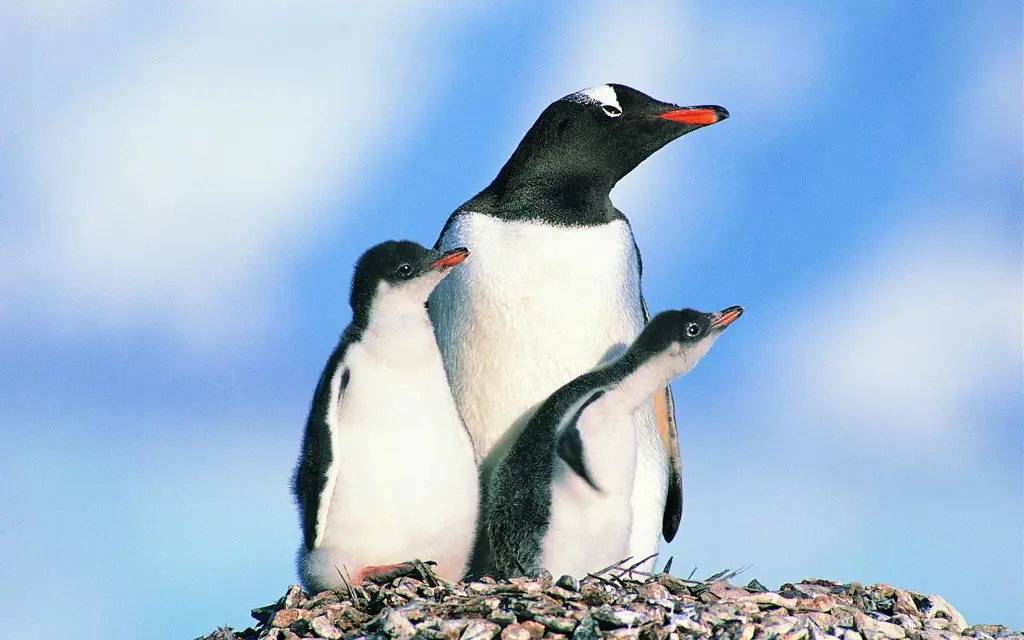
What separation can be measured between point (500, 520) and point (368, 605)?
58 centimetres

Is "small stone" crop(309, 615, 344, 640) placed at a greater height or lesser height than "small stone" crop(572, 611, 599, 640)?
greater

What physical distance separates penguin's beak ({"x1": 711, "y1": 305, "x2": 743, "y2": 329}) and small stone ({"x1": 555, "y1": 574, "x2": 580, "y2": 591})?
3.57 ft

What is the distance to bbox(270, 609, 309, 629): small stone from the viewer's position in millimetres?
4277

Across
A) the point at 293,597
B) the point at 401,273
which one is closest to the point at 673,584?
the point at 293,597

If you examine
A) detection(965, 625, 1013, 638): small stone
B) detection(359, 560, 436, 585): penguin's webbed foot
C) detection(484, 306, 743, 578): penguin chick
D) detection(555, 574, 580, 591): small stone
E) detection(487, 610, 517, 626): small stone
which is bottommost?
detection(965, 625, 1013, 638): small stone

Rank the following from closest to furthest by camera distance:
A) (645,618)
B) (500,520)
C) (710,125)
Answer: (645,618), (500,520), (710,125)

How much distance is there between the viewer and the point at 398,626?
393 centimetres

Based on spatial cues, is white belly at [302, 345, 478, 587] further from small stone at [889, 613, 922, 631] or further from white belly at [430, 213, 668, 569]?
small stone at [889, 613, 922, 631]

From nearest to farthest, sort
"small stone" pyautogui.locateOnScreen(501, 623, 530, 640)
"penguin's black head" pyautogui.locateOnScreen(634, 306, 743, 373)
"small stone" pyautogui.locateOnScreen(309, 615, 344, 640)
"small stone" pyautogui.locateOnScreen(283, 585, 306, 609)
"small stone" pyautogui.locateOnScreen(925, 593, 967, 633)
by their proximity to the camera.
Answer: "small stone" pyautogui.locateOnScreen(501, 623, 530, 640) → "small stone" pyautogui.locateOnScreen(309, 615, 344, 640) → "small stone" pyautogui.locateOnScreen(283, 585, 306, 609) → "penguin's black head" pyautogui.locateOnScreen(634, 306, 743, 373) → "small stone" pyautogui.locateOnScreen(925, 593, 967, 633)

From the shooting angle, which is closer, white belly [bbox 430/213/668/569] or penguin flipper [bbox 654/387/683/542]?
white belly [bbox 430/213/668/569]

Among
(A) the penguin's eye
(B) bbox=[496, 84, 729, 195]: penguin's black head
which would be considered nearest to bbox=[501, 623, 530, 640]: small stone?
(B) bbox=[496, 84, 729, 195]: penguin's black head

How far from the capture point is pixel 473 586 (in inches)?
166

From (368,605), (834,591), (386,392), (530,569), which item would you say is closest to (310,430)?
(386,392)

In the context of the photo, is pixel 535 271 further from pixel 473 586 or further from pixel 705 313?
pixel 473 586
